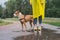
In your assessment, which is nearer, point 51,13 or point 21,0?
point 51,13

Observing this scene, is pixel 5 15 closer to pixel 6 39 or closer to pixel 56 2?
pixel 56 2

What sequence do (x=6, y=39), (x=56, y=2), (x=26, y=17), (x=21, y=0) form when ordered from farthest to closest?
(x=21, y=0) → (x=56, y=2) → (x=26, y=17) → (x=6, y=39)

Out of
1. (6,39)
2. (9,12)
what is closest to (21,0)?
(9,12)

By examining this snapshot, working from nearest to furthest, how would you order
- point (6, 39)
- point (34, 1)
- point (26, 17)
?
point (34, 1), point (6, 39), point (26, 17)

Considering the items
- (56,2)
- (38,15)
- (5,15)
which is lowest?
(5,15)

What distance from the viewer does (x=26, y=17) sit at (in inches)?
504

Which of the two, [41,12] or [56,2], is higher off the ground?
[41,12]

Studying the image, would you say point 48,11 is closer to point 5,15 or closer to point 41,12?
point 5,15

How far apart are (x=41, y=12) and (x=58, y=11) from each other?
1047 inches

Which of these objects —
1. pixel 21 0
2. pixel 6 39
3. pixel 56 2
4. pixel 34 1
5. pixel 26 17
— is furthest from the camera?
pixel 21 0

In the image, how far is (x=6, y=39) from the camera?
26.6 feet

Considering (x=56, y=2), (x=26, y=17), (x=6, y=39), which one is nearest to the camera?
(x=6, y=39)

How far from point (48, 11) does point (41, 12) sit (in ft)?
86.5

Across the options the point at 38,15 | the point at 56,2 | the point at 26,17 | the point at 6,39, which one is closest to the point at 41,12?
the point at 38,15
